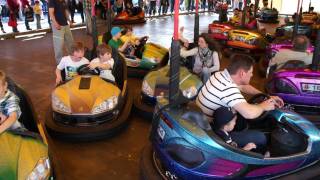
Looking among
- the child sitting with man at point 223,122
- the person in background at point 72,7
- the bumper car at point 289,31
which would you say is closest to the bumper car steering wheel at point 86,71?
the child sitting with man at point 223,122

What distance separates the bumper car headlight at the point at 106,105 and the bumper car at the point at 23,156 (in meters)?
0.60

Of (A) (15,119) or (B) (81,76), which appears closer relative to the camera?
(A) (15,119)

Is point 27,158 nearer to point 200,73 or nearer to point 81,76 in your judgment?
point 81,76

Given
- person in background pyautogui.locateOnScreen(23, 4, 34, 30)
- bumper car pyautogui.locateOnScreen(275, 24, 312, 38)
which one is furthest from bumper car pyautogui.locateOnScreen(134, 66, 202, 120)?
person in background pyautogui.locateOnScreen(23, 4, 34, 30)

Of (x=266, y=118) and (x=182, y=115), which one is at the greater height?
(x=182, y=115)

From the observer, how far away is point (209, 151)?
1418mm

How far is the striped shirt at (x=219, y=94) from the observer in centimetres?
155

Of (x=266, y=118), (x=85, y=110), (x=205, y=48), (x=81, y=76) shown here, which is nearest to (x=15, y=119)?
(x=85, y=110)

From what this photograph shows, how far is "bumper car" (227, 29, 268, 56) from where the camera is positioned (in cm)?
455

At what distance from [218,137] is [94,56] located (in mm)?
1717

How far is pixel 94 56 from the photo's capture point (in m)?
2.91

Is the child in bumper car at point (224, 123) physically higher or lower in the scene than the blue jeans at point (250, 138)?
higher

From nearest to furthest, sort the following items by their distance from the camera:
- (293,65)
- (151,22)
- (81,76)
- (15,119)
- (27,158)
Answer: (27,158)
(15,119)
(81,76)
(293,65)
(151,22)

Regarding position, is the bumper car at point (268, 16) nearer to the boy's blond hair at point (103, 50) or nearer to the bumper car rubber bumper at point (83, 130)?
the boy's blond hair at point (103, 50)
